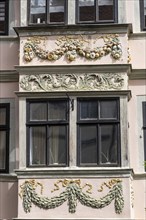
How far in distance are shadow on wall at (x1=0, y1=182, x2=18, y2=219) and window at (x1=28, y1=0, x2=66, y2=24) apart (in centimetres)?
429

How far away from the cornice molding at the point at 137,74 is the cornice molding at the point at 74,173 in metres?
2.60

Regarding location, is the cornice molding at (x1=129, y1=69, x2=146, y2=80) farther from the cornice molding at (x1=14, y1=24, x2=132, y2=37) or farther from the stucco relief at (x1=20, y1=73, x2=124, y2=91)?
the cornice molding at (x1=14, y1=24, x2=132, y2=37)

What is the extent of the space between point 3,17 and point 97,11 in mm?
2671

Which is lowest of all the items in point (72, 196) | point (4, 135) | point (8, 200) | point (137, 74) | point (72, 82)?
point (8, 200)

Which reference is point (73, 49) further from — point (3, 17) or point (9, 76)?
point (3, 17)

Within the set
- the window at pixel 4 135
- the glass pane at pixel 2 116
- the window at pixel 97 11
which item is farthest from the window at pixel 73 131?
the window at pixel 97 11

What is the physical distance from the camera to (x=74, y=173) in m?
15.9

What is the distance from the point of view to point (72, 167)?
1602 centimetres

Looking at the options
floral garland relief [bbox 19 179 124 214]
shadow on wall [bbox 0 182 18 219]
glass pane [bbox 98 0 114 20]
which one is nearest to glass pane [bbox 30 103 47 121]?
floral garland relief [bbox 19 179 124 214]

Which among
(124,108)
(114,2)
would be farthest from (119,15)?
(124,108)

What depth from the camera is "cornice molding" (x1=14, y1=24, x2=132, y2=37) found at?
16625 mm

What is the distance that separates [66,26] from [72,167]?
362cm

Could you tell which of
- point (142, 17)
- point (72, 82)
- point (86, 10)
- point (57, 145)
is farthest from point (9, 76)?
point (142, 17)

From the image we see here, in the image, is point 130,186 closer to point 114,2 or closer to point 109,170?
point 109,170
